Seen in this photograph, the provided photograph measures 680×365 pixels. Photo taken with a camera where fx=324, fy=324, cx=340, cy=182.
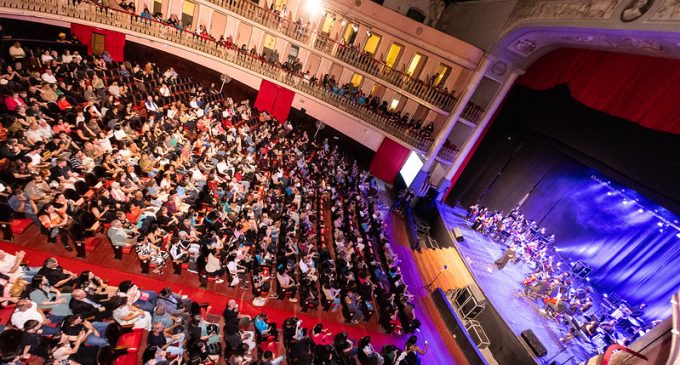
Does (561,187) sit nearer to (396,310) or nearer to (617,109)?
(617,109)

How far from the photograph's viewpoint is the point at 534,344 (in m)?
9.77

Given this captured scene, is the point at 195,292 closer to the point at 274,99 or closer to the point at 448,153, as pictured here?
the point at 274,99

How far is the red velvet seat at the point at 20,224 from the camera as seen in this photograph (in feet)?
23.1

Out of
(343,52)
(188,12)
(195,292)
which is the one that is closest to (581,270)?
(343,52)

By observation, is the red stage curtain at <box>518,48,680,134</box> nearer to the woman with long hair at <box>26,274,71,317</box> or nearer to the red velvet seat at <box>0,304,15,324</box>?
the woman with long hair at <box>26,274,71,317</box>

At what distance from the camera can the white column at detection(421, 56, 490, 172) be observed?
16.5 meters

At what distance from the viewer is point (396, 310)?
1062 cm

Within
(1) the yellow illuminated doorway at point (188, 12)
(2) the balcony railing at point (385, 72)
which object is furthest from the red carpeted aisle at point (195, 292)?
(1) the yellow illuminated doorway at point (188, 12)

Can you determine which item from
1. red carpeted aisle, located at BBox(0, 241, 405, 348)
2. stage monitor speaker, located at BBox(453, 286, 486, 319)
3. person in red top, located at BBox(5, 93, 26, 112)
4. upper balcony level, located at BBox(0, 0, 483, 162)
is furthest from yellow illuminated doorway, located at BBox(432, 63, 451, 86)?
person in red top, located at BBox(5, 93, 26, 112)

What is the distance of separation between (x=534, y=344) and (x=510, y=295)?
3.20 m

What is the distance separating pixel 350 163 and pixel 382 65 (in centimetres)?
653

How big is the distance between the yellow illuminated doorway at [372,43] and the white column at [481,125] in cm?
727

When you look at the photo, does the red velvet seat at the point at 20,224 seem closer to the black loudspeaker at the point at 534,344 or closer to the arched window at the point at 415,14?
the black loudspeaker at the point at 534,344

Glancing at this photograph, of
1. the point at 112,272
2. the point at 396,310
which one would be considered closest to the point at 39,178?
the point at 112,272
